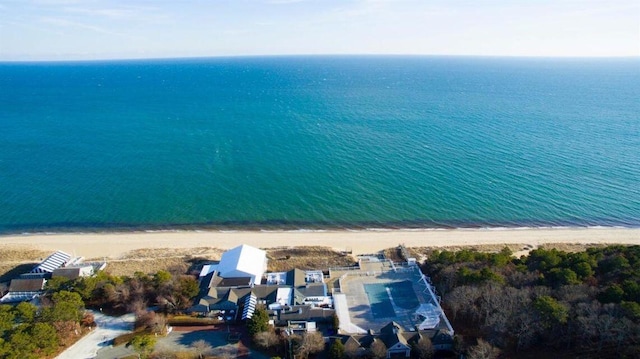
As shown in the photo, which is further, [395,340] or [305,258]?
[305,258]

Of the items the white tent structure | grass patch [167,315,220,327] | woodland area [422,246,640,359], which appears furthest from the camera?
the white tent structure

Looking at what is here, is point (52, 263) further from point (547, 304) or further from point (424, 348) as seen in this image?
point (547, 304)

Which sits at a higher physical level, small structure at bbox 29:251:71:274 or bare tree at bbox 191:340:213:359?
small structure at bbox 29:251:71:274

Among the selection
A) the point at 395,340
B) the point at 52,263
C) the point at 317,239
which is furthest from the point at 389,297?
the point at 52,263

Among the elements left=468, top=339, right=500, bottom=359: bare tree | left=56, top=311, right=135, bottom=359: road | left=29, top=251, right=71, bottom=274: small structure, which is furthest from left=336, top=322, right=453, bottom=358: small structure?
left=29, top=251, right=71, bottom=274: small structure

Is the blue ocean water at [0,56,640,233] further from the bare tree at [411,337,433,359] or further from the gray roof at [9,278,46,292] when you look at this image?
the bare tree at [411,337,433,359]

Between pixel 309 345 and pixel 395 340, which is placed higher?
pixel 395 340

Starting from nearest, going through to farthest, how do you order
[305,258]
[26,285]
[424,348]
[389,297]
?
[424,348], [389,297], [26,285], [305,258]

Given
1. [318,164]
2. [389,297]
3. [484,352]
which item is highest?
[318,164]
